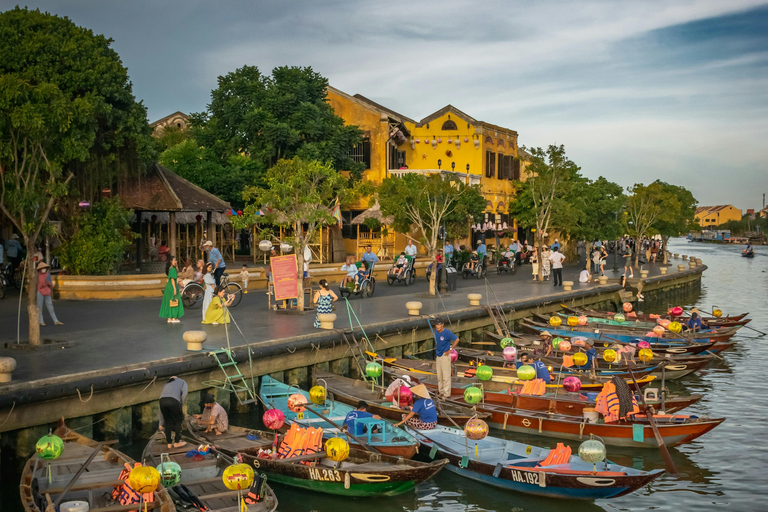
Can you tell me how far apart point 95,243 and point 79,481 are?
18.6 metres

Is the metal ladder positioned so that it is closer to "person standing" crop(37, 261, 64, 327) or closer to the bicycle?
"person standing" crop(37, 261, 64, 327)

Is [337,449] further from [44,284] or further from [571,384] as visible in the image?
[44,284]

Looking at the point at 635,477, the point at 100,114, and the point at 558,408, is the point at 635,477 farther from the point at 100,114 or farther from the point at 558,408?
the point at 100,114

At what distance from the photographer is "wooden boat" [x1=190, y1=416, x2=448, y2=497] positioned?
43.2 feet

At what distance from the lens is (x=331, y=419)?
650 inches

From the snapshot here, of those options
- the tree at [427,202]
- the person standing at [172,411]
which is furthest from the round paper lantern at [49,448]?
the tree at [427,202]

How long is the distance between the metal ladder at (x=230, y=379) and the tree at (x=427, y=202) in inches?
551

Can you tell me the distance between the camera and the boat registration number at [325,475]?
13203 mm

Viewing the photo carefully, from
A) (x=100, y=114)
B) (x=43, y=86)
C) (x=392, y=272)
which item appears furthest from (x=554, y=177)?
(x=43, y=86)

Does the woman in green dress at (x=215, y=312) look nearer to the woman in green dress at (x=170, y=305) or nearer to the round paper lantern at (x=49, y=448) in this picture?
the woman in green dress at (x=170, y=305)

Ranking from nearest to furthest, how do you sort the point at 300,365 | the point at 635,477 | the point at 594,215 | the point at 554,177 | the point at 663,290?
the point at 635,477 → the point at 300,365 → the point at 554,177 → the point at 663,290 → the point at 594,215

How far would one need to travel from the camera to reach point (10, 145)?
18.2 m

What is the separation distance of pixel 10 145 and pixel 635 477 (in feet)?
50.2

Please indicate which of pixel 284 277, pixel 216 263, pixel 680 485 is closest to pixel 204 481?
pixel 680 485
